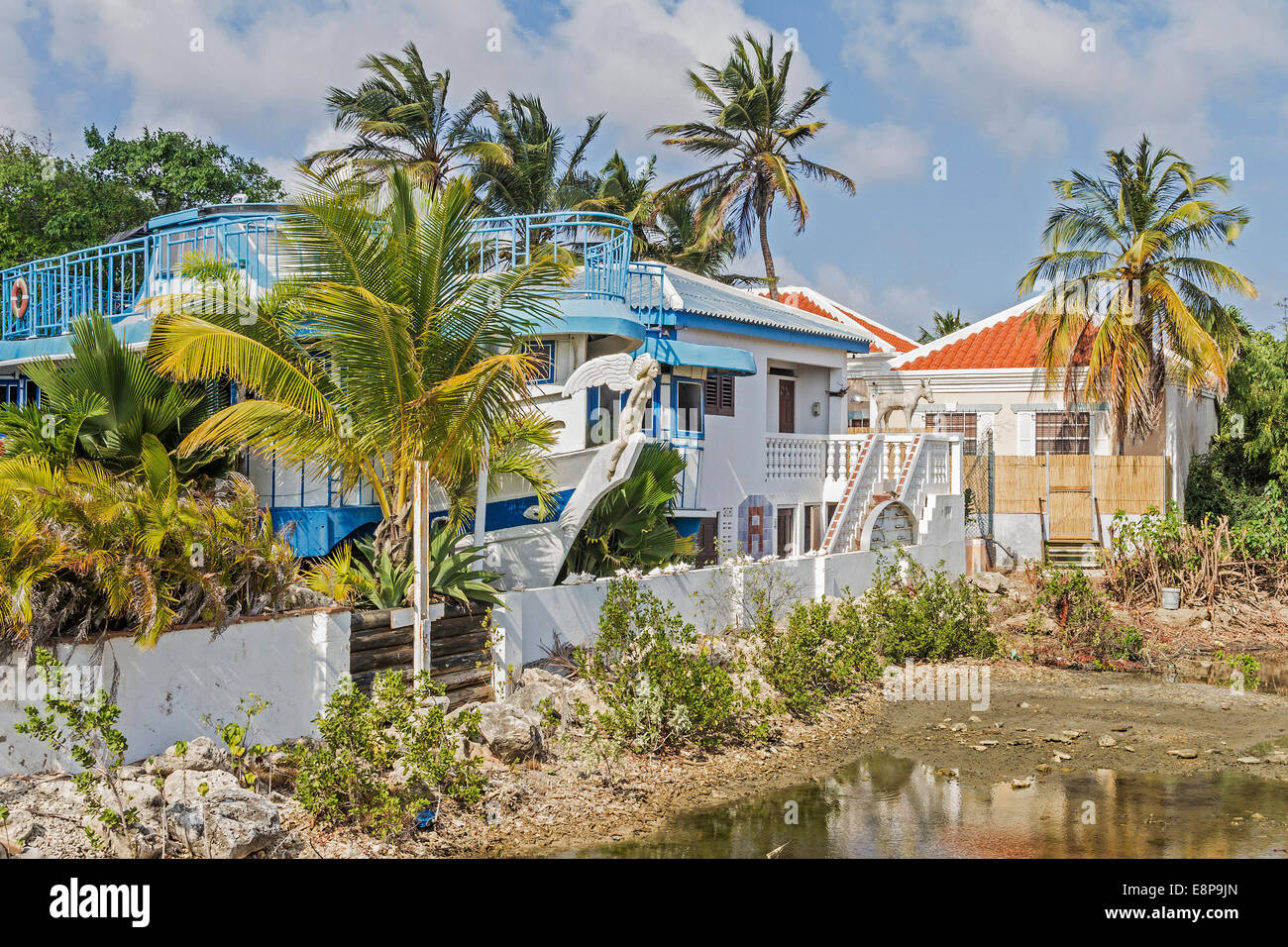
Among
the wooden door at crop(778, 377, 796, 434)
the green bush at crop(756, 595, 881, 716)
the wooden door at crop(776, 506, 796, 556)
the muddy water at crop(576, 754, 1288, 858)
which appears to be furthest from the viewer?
the wooden door at crop(778, 377, 796, 434)

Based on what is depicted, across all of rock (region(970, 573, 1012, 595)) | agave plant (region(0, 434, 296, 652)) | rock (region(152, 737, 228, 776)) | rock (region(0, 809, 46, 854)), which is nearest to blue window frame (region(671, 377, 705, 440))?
rock (region(970, 573, 1012, 595))

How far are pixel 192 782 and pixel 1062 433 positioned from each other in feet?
73.1

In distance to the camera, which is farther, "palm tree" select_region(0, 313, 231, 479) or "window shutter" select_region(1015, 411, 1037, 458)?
"window shutter" select_region(1015, 411, 1037, 458)

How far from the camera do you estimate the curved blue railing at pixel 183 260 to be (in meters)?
14.7

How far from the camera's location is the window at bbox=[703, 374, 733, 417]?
19.7 metres

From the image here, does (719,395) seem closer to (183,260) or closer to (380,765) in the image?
(183,260)

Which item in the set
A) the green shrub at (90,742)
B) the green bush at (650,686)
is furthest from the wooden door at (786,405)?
the green shrub at (90,742)

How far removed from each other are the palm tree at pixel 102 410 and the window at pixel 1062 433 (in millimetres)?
19650

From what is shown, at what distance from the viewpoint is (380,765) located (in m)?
8.95

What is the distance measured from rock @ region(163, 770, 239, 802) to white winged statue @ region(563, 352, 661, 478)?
6.69 metres

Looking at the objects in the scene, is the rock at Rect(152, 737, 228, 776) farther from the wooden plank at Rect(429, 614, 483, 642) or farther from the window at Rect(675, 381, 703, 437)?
the window at Rect(675, 381, 703, 437)

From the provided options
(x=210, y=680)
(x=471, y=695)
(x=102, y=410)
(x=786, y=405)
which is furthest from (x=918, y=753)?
(x=786, y=405)

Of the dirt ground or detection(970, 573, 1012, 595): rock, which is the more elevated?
detection(970, 573, 1012, 595): rock
